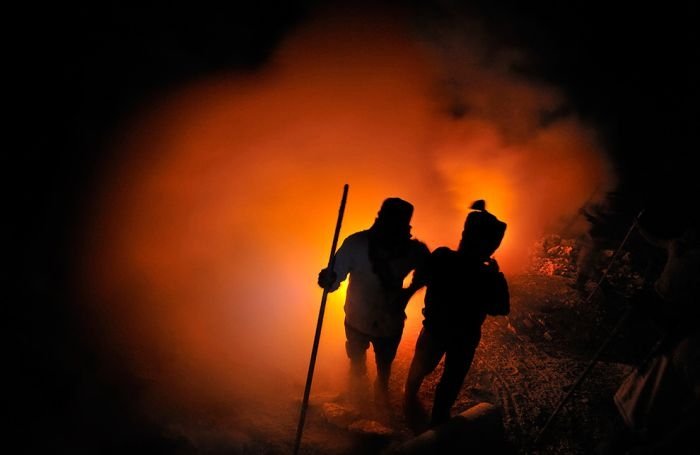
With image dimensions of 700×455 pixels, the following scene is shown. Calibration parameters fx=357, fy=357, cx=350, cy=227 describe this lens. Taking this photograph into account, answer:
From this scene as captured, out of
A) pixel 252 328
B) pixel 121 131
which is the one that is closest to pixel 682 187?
pixel 252 328

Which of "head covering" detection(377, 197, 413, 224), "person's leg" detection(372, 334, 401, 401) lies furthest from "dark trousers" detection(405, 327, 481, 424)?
"head covering" detection(377, 197, 413, 224)

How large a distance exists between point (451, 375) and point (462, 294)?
96 cm

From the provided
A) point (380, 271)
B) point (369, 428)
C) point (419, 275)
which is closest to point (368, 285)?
point (380, 271)

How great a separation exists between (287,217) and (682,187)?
34.7 feet

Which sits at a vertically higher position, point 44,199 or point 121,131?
point 121,131

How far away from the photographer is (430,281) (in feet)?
10.5

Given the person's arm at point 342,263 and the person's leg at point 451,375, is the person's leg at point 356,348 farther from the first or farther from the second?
the person's leg at point 451,375

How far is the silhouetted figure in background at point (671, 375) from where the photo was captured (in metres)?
2.62

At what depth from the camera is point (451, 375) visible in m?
3.45

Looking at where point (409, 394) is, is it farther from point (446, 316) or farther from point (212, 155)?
point (212, 155)

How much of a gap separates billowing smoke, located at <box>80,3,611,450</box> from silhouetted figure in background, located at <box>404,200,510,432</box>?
5.59 feet

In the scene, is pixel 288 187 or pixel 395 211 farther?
pixel 288 187

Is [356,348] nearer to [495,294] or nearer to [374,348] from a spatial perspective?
[374,348]

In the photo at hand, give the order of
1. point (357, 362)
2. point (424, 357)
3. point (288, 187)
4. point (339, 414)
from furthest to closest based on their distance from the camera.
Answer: point (288, 187) < point (357, 362) < point (339, 414) < point (424, 357)
